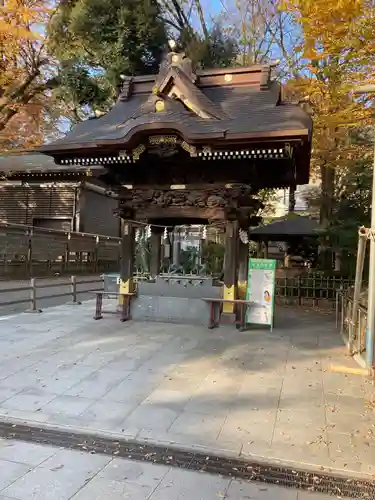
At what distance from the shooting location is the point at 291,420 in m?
4.63

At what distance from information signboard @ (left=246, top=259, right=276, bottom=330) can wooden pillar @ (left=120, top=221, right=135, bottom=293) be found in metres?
3.13

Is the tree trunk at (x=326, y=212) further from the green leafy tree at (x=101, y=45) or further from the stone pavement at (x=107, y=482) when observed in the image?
the stone pavement at (x=107, y=482)

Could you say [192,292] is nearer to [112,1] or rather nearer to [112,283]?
[112,283]

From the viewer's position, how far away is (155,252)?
13.1 m

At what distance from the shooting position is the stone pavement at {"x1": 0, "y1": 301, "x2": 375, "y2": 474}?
13.7ft

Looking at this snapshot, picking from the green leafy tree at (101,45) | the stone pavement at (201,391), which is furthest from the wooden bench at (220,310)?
the green leafy tree at (101,45)

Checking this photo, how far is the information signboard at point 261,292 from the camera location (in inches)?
372

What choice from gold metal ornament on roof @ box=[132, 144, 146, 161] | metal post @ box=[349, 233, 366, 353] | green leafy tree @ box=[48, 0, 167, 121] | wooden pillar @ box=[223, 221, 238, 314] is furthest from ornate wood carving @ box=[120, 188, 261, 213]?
green leafy tree @ box=[48, 0, 167, 121]

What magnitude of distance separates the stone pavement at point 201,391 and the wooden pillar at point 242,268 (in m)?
1.58

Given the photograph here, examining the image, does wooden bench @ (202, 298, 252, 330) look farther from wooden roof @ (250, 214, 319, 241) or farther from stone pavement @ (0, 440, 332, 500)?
wooden roof @ (250, 214, 319, 241)

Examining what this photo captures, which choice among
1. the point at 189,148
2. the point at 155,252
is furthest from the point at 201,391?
the point at 155,252

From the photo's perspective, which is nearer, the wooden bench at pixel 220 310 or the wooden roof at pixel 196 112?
the wooden roof at pixel 196 112

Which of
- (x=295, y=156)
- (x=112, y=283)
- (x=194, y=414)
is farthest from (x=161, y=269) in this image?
(x=194, y=414)

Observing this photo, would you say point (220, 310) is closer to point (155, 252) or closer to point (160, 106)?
point (155, 252)
